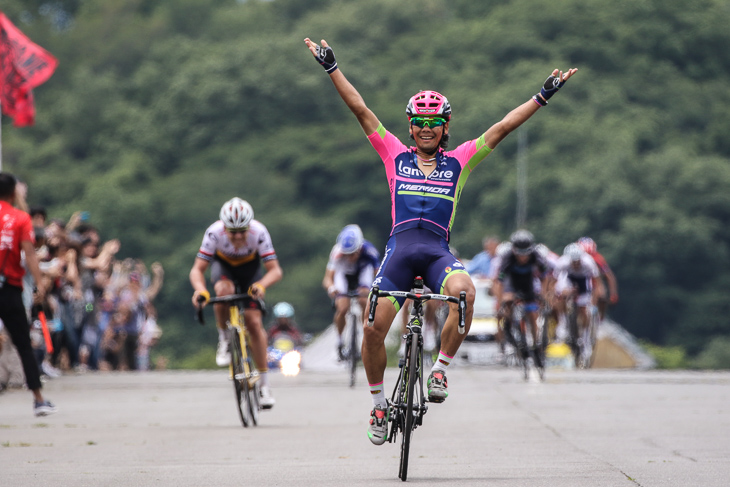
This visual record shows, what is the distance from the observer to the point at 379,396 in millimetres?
9391

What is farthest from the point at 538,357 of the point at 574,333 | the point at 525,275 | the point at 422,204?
the point at 422,204

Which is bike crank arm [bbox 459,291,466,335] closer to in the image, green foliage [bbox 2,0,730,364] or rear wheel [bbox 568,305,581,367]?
rear wheel [bbox 568,305,581,367]

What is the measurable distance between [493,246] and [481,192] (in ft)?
186

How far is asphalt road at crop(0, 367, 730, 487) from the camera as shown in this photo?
9.06m

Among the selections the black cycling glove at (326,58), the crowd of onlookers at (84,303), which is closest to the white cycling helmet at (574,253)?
the crowd of onlookers at (84,303)

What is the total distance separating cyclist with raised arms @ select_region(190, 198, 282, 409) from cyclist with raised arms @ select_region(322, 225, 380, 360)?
5.48 metres

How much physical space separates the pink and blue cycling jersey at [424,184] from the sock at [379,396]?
3.35 ft

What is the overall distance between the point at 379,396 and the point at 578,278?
1444cm

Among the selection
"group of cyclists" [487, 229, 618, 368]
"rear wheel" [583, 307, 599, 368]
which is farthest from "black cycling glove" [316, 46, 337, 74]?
"rear wheel" [583, 307, 599, 368]

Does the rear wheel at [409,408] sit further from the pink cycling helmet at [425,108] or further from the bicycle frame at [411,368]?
the pink cycling helmet at [425,108]

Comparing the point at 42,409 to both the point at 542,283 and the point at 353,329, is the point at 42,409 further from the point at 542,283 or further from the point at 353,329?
the point at 542,283

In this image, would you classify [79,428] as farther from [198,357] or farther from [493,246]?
[198,357]

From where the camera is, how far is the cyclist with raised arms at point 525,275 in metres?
19.7

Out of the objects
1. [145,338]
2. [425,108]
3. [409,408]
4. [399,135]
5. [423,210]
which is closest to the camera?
[409,408]
